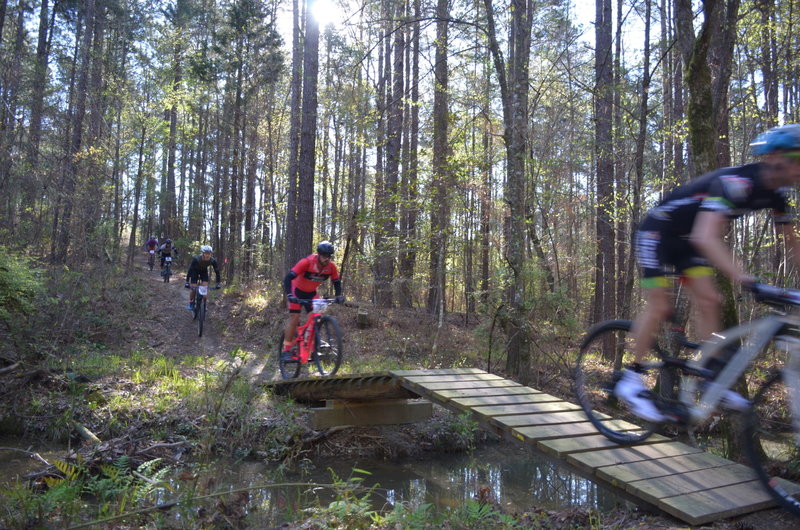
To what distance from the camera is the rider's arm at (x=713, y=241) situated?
2.93 meters

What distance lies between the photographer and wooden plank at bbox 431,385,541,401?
18.9 feet

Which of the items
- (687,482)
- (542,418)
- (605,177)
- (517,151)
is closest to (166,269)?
(517,151)

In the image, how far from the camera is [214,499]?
13.7 ft

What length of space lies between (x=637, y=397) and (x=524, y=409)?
6.10 feet

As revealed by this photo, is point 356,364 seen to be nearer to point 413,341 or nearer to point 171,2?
point 413,341

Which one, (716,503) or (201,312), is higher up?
(201,312)

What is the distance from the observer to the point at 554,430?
4.58 m

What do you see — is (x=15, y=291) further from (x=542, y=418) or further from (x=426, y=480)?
(x=542, y=418)

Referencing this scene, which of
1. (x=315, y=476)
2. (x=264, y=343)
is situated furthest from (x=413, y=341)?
(x=315, y=476)

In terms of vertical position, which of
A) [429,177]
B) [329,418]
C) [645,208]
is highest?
[429,177]

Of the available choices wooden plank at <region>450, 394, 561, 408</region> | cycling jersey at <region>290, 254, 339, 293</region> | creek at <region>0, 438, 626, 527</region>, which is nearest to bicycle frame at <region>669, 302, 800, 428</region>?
wooden plank at <region>450, 394, 561, 408</region>

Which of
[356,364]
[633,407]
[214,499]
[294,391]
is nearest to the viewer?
[633,407]

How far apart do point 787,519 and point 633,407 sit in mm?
1053

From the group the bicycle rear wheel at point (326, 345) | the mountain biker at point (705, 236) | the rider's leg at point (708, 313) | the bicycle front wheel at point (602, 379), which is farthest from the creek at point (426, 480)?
the rider's leg at point (708, 313)
